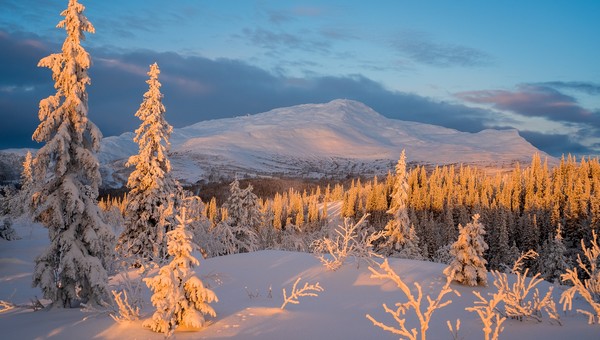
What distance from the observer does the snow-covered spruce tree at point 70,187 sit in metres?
11.4

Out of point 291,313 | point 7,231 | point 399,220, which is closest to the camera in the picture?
point 291,313

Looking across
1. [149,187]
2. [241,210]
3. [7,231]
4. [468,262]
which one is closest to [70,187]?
[149,187]

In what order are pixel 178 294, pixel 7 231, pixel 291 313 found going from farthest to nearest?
pixel 7 231, pixel 291 313, pixel 178 294

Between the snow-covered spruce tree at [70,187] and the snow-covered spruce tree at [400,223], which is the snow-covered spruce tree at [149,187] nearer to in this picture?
the snow-covered spruce tree at [70,187]

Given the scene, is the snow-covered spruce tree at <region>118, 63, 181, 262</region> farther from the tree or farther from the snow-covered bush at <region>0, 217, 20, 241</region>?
the tree

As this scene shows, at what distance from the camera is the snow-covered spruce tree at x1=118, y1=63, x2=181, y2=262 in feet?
70.7

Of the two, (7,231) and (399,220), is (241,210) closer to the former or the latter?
(399,220)

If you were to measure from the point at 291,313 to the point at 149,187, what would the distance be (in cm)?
1492

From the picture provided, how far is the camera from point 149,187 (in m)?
21.9

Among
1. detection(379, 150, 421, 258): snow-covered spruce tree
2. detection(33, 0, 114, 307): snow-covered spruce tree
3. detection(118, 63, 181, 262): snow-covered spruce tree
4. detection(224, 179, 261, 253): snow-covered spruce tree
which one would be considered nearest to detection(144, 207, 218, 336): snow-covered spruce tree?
detection(33, 0, 114, 307): snow-covered spruce tree

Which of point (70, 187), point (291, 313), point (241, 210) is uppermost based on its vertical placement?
point (70, 187)

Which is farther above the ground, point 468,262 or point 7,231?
point 468,262

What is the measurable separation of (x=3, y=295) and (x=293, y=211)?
382 feet

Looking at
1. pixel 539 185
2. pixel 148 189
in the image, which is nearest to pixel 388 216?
pixel 539 185
